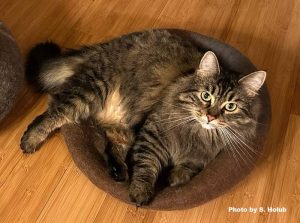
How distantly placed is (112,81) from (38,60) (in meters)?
0.36

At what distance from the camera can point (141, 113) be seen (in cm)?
159

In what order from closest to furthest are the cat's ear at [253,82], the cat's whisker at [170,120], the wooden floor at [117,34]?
the cat's ear at [253,82] → the cat's whisker at [170,120] → the wooden floor at [117,34]

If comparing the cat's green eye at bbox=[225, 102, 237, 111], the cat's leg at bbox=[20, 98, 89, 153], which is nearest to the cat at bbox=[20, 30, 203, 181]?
the cat's leg at bbox=[20, 98, 89, 153]

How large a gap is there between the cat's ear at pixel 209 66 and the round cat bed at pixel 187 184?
0.31 metres

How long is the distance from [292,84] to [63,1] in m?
1.43

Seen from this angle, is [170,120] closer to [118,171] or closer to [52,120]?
[118,171]

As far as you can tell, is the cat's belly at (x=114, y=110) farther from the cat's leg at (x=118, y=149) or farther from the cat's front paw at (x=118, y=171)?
the cat's front paw at (x=118, y=171)

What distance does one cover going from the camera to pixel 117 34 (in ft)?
7.11

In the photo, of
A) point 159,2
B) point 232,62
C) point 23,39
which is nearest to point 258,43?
point 232,62

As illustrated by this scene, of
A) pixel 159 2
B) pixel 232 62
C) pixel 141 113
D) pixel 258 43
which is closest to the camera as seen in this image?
pixel 141 113

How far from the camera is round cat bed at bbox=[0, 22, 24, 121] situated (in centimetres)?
146

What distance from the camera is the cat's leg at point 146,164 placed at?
137cm

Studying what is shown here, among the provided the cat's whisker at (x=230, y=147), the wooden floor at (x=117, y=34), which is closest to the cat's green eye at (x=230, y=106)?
the cat's whisker at (x=230, y=147)

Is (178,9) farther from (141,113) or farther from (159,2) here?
(141,113)
